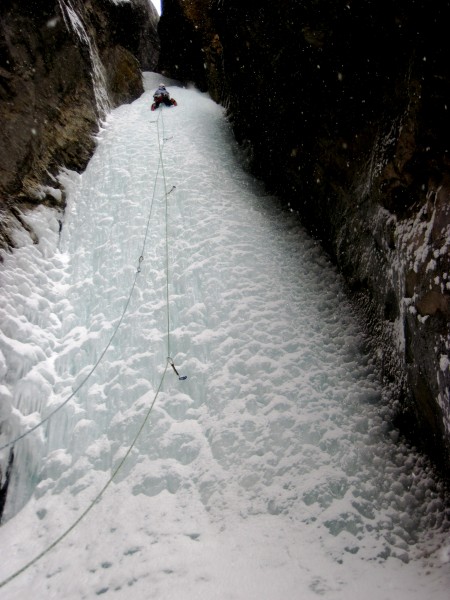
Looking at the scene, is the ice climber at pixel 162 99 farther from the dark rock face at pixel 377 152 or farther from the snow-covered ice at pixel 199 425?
the snow-covered ice at pixel 199 425

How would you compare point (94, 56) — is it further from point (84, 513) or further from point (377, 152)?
point (84, 513)

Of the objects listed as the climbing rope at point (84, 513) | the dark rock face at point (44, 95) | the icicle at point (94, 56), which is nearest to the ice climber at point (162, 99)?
the dark rock face at point (44, 95)

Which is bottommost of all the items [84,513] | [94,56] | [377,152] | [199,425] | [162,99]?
[84,513]

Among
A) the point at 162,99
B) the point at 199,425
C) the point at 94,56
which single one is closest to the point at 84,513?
the point at 199,425

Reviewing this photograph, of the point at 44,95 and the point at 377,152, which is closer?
the point at 377,152

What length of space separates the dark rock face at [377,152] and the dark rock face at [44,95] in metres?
3.19

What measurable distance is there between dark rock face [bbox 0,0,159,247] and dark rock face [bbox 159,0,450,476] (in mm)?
3186

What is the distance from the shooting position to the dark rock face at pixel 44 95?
16.9 ft

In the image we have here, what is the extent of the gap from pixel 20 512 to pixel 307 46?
18.8ft

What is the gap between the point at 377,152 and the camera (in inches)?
152

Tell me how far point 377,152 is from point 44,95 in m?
5.39

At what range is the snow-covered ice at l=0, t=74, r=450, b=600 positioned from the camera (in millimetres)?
2695

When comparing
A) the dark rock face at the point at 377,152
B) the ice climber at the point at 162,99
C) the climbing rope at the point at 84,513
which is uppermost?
the ice climber at the point at 162,99

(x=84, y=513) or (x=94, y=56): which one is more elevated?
(x=94, y=56)
